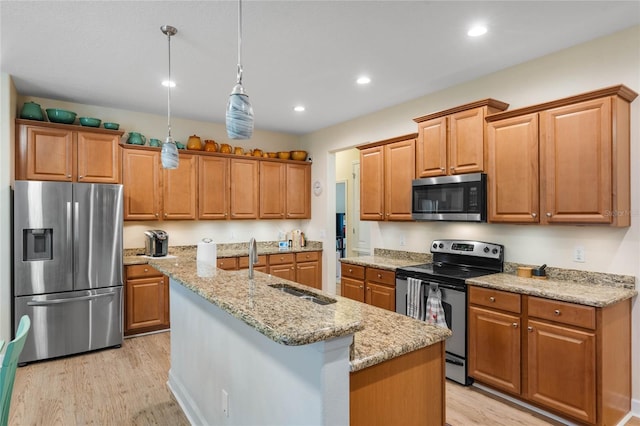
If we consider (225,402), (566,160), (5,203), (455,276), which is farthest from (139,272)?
(566,160)

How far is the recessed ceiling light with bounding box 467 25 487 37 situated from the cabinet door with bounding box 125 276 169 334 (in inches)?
157

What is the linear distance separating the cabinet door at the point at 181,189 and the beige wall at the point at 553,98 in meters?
2.66

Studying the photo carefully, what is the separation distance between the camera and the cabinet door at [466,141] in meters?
3.15

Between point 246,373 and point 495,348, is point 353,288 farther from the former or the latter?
point 246,373

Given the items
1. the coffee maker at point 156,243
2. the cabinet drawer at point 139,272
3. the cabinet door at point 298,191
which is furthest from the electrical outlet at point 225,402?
the cabinet door at point 298,191

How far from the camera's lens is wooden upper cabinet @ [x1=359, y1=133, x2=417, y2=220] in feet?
12.7

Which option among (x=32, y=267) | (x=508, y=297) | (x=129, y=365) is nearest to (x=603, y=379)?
(x=508, y=297)

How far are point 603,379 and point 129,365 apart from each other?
3.76 metres

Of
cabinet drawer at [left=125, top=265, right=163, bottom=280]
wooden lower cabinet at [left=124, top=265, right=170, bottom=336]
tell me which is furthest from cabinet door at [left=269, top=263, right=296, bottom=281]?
cabinet drawer at [left=125, top=265, right=163, bottom=280]

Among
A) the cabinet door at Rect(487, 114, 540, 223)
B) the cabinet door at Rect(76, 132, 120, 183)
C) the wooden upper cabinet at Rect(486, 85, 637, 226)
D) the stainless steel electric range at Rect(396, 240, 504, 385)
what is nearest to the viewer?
the wooden upper cabinet at Rect(486, 85, 637, 226)

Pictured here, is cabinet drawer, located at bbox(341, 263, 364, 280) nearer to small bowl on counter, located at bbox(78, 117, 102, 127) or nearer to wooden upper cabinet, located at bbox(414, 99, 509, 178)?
wooden upper cabinet, located at bbox(414, 99, 509, 178)

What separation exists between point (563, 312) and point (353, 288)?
82.9 inches

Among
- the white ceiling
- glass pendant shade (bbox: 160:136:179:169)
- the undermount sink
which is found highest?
the white ceiling

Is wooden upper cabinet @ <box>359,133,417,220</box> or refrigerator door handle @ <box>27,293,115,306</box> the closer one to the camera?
refrigerator door handle @ <box>27,293,115,306</box>
